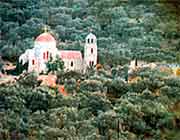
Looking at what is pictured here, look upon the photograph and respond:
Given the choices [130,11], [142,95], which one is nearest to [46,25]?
[130,11]

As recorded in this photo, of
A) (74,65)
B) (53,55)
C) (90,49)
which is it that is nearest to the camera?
(74,65)

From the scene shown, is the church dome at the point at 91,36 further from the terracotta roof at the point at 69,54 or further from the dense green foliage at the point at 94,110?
the dense green foliage at the point at 94,110

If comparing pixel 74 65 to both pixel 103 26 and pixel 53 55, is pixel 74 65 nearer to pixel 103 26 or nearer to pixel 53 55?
pixel 53 55

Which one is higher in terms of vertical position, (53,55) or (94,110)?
(53,55)

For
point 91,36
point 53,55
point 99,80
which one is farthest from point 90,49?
point 99,80

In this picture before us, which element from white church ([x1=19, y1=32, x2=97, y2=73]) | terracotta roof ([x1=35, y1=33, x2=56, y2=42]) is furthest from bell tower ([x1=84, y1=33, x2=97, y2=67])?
terracotta roof ([x1=35, y1=33, x2=56, y2=42])

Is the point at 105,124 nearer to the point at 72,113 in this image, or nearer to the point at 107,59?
the point at 72,113

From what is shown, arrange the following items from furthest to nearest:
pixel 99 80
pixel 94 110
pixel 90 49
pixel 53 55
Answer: pixel 90 49
pixel 53 55
pixel 99 80
pixel 94 110

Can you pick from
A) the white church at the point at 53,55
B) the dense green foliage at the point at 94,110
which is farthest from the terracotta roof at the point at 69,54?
the dense green foliage at the point at 94,110
